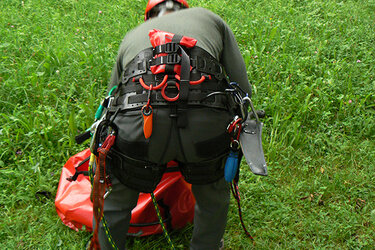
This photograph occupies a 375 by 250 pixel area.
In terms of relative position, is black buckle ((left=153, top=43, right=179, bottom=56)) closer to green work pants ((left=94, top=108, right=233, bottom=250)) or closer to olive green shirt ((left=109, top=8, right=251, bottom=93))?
olive green shirt ((left=109, top=8, right=251, bottom=93))

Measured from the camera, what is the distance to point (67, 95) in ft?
13.2

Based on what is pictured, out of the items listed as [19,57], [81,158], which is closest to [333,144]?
[81,158]

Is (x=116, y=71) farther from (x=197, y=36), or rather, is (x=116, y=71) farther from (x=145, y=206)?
(x=145, y=206)

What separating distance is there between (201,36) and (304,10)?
4.16m

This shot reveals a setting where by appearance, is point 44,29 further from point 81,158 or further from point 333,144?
point 333,144

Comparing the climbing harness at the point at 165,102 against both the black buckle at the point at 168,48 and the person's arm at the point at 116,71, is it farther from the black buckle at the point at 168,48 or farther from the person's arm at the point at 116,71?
the person's arm at the point at 116,71

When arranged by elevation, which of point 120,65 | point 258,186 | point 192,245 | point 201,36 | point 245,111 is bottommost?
point 258,186

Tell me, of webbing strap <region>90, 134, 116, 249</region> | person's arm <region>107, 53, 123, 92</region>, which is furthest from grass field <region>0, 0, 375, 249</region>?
person's arm <region>107, 53, 123, 92</region>

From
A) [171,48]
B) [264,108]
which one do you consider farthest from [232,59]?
[264,108]

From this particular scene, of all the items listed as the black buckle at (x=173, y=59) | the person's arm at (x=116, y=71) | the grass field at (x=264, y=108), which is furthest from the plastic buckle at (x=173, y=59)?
the grass field at (x=264, y=108)

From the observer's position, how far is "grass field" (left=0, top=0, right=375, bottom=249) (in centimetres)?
296

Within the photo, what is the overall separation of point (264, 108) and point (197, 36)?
2.14m

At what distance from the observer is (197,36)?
6.69ft

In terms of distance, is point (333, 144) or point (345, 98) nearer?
point (333, 144)
